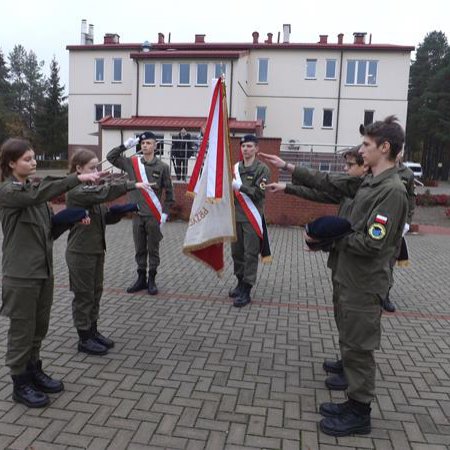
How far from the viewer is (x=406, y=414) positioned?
12.1 feet

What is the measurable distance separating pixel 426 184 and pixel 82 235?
40163 millimetres

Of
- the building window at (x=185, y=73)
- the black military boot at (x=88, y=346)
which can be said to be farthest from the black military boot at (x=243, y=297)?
the building window at (x=185, y=73)

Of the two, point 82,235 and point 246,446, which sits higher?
point 82,235

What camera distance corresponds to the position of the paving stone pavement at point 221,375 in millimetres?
3309

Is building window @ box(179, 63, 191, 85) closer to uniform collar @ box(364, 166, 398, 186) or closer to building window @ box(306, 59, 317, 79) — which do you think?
building window @ box(306, 59, 317, 79)

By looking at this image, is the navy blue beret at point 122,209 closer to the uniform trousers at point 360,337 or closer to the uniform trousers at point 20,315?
the uniform trousers at point 20,315

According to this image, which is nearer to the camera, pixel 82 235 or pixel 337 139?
pixel 82 235

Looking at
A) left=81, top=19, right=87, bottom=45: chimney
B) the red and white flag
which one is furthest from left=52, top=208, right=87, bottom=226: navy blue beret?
left=81, top=19, right=87, bottom=45: chimney

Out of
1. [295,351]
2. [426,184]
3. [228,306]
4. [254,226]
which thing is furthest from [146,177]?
[426,184]

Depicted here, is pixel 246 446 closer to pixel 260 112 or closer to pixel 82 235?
pixel 82 235

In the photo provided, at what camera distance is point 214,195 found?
5.07m

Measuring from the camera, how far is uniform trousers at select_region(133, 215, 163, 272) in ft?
22.3

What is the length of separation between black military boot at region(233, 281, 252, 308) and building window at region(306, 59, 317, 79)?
3109 centimetres

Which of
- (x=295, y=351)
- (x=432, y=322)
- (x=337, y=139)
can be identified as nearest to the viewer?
(x=295, y=351)
